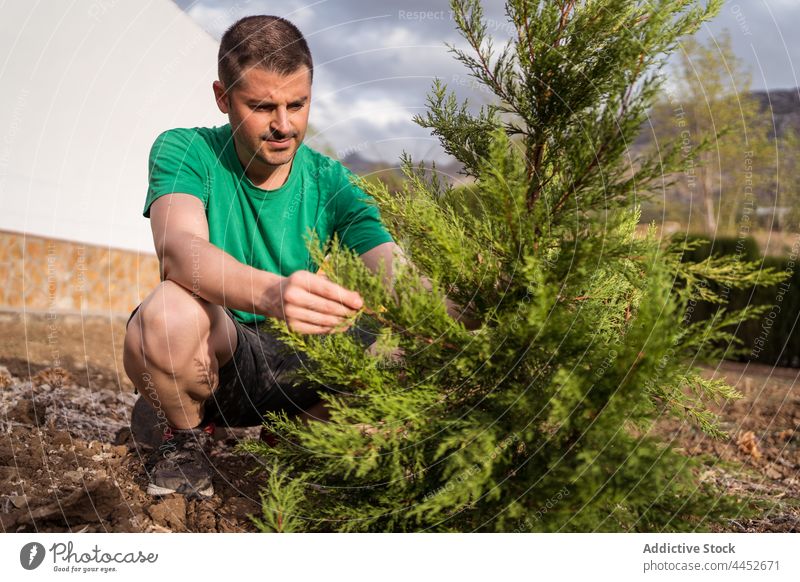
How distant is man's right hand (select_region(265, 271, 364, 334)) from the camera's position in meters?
1.96

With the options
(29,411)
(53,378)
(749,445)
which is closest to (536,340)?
(749,445)

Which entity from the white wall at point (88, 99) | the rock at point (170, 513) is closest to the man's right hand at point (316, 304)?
the rock at point (170, 513)

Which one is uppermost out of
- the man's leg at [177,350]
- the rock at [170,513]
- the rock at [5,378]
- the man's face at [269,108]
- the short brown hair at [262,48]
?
the short brown hair at [262,48]

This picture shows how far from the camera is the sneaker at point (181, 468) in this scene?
2.82 metres

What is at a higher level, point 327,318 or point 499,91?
point 499,91

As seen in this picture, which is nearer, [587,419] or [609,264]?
[587,419]

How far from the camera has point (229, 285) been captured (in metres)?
2.28

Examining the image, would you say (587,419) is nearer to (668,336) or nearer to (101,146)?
(668,336)

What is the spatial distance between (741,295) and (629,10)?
7.80m

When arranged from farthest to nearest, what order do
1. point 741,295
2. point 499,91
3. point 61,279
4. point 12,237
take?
point 741,295
point 61,279
point 12,237
point 499,91

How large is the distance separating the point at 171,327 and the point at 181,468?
673 mm

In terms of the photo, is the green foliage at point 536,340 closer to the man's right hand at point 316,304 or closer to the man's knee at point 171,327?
the man's right hand at point 316,304

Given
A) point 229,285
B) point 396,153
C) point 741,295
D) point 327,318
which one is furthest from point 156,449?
point 741,295

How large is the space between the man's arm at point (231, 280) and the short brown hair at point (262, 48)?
62 cm
